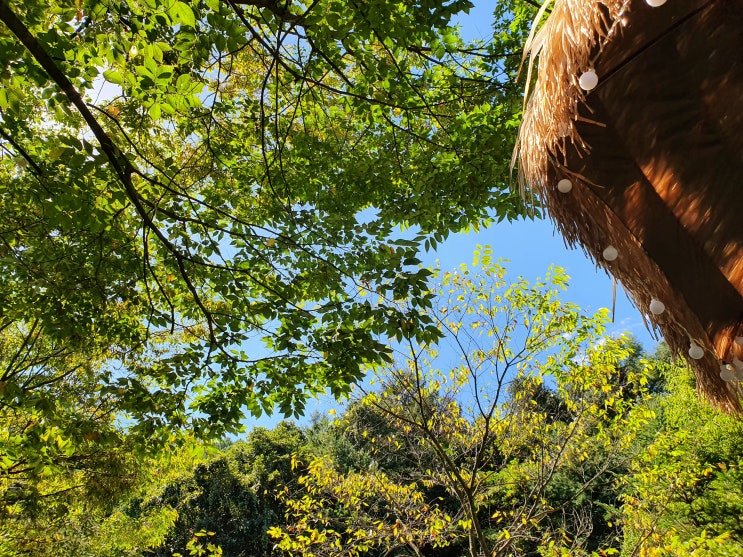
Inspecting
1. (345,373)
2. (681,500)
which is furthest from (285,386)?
(681,500)

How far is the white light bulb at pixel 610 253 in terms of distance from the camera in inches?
44.7

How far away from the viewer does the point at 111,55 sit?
7.07ft

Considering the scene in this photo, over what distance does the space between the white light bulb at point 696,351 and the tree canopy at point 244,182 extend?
1825 mm

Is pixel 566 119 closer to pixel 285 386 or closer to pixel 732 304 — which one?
pixel 732 304

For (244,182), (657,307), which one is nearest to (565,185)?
(657,307)

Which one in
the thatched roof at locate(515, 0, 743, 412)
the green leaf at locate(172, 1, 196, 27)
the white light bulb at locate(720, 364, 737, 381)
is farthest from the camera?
the green leaf at locate(172, 1, 196, 27)

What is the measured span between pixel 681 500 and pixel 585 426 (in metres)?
2.75

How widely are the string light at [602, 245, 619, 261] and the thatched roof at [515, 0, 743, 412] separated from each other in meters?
0.02

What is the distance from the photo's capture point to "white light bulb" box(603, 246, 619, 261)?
3.72ft

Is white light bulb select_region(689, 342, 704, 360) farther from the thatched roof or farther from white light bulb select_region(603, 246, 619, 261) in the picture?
white light bulb select_region(603, 246, 619, 261)

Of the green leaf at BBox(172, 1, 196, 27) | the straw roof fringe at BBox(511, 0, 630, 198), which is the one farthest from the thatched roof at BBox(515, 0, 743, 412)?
the green leaf at BBox(172, 1, 196, 27)

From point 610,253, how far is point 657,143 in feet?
1.01

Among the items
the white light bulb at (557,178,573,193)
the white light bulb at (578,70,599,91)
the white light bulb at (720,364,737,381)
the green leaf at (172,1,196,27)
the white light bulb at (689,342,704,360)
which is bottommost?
the white light bulb at (720,364,737,381)

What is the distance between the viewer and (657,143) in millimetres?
947
